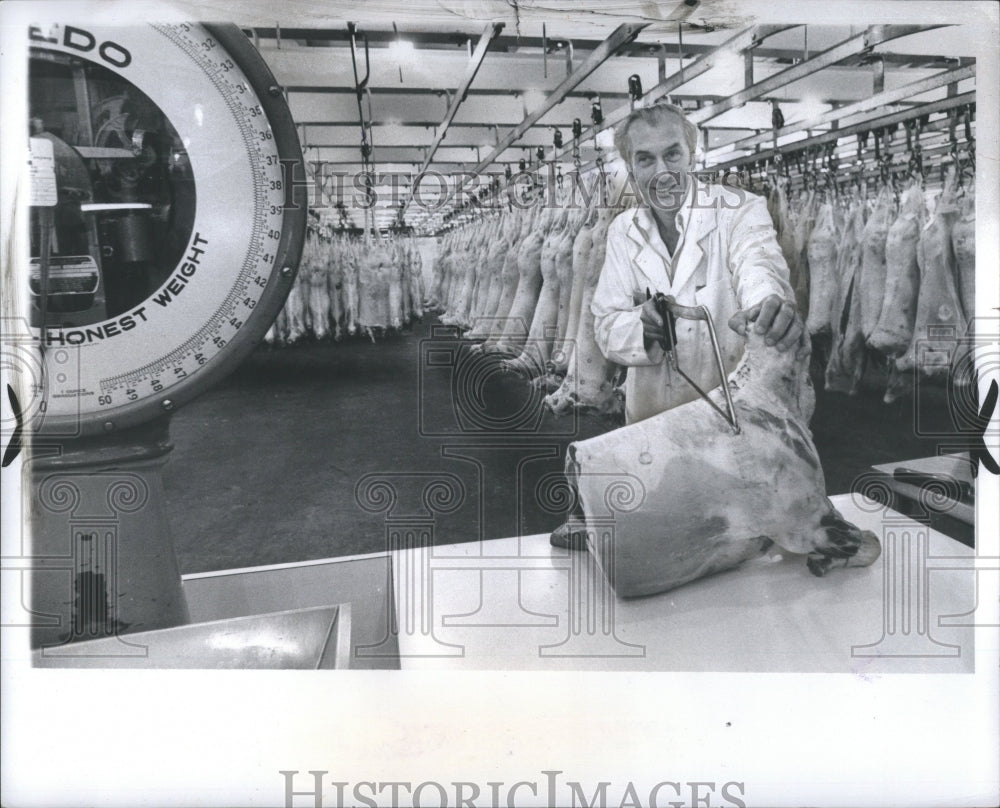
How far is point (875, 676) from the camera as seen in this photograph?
1.17 metres

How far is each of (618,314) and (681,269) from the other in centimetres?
12

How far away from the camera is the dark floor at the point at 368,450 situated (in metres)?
1.14

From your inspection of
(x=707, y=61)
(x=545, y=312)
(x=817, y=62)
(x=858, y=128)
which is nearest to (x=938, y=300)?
(x=858, y=128)

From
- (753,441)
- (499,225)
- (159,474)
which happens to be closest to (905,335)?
(753,441)

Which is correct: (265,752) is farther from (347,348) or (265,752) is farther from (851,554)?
(851,554)

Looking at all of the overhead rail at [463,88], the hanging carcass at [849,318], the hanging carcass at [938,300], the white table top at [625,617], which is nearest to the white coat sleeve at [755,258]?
the hanging carcass at [849,318]

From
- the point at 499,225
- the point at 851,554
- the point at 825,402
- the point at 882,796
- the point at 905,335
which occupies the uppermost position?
the point at 499,225

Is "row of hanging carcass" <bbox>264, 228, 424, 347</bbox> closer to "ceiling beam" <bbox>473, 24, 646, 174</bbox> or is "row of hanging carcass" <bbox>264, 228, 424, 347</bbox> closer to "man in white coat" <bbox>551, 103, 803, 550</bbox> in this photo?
"ceiling beam" <bbox>473, 24, 646, 174</bbox>

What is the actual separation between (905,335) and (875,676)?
1.75 feet

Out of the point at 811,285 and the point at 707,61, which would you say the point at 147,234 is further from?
the point at 811,285

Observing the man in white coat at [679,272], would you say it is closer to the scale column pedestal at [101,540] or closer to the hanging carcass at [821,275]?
the hanging carcass at [821,275]

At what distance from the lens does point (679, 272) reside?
1151 mm

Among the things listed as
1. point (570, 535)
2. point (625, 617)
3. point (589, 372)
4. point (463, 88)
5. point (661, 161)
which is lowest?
point (625, 617)

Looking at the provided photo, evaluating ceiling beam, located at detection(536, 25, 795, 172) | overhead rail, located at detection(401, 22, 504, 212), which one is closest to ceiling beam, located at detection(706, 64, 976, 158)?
ceiling beam, located at detection(536, 25, 795, 172)
